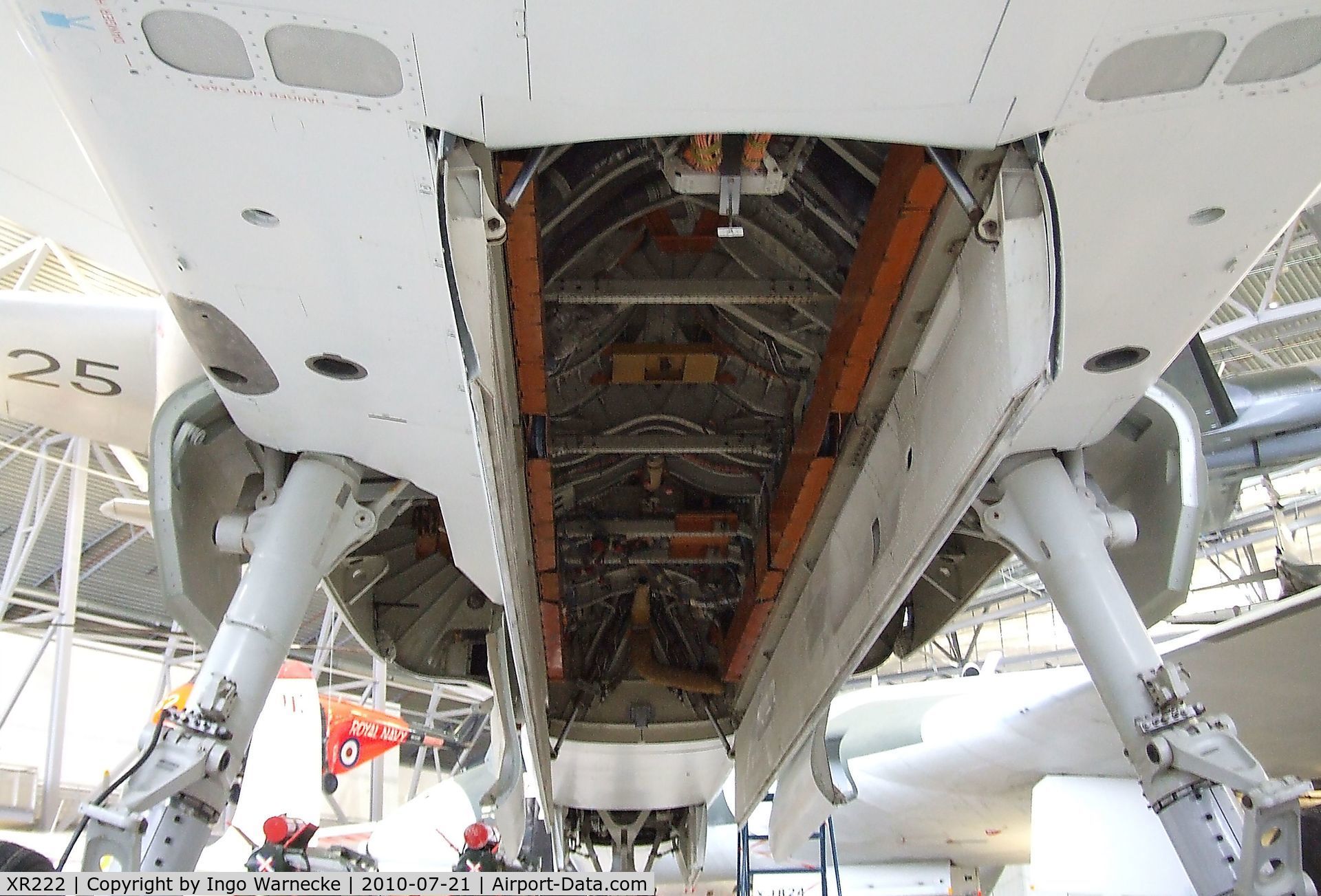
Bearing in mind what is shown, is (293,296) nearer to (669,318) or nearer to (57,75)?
(57,75)

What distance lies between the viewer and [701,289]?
4551mm

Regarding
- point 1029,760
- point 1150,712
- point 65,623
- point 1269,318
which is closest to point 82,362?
point 1150,712

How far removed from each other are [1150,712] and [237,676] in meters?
3.30

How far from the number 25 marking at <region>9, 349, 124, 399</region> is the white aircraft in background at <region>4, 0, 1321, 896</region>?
0.06ft

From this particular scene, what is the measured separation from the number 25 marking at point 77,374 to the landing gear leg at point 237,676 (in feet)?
6.71

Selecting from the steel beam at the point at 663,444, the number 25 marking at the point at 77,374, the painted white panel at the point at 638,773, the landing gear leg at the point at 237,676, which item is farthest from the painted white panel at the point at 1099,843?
the number 25 marking at the point at 77,374

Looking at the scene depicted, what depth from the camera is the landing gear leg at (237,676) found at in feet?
10.2

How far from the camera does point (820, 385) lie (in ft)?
15.8

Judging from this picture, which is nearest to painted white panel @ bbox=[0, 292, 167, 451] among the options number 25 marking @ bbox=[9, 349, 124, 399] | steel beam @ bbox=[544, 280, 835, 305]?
number 25 marking @ bbox=[9, 349, 124, 399]

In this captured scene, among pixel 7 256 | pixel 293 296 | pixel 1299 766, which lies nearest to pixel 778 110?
pixel 293 296

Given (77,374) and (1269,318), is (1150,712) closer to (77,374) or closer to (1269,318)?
(77,374)

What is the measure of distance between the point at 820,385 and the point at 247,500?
2.89 metres

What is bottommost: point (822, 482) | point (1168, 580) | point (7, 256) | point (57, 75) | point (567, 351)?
point (1168, 580)

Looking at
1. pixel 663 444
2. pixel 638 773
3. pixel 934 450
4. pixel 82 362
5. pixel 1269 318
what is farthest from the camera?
pixel 1269 318
